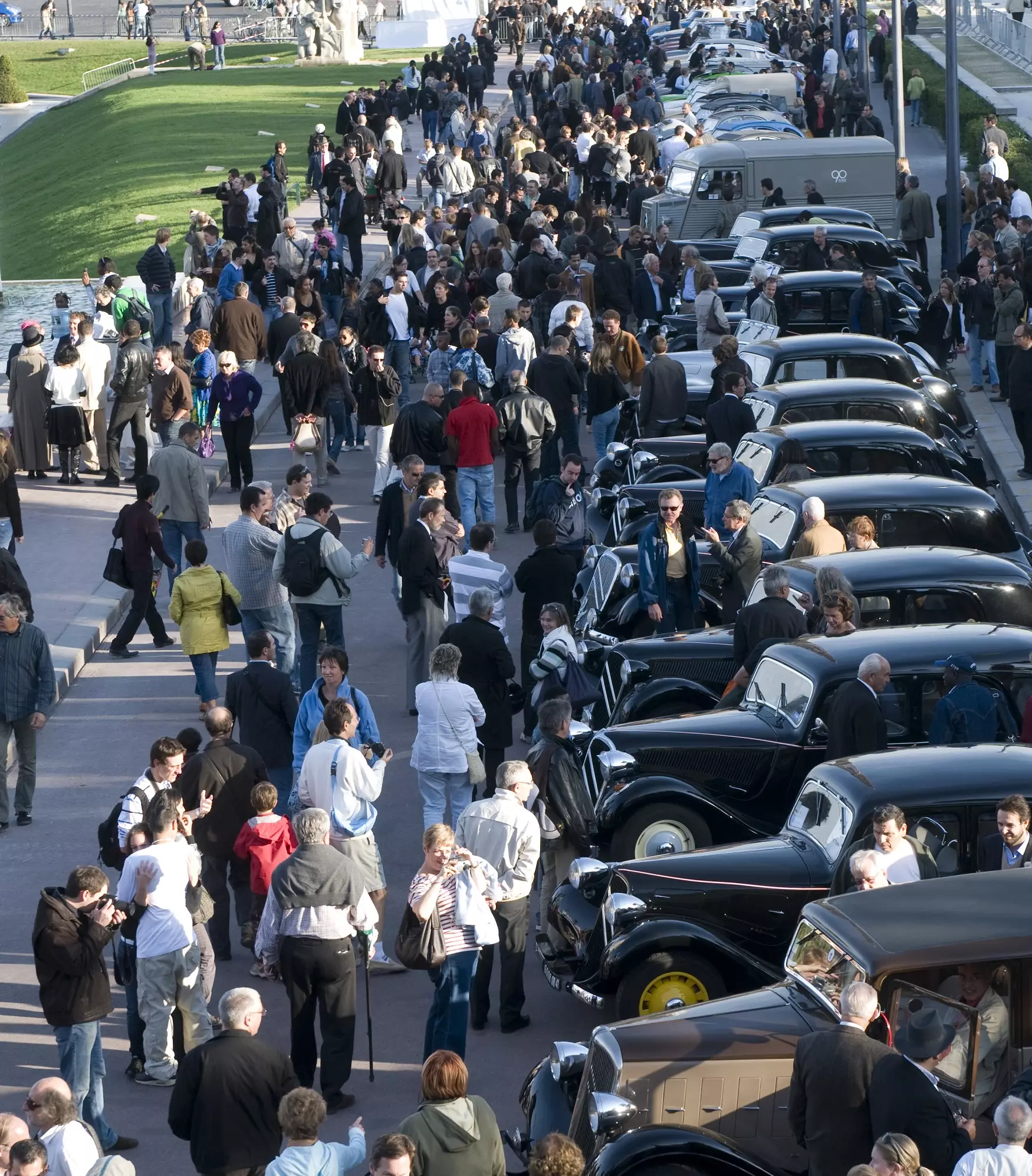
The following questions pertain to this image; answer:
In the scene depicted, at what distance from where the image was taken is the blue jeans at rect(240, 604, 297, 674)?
46.5ft

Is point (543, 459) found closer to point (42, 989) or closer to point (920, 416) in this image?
point (920, 416)

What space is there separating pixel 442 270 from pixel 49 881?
40.3 feet

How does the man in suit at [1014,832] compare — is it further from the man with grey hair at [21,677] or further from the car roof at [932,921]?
the man with grey hair at [21,677]

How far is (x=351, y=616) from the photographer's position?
16969 mm

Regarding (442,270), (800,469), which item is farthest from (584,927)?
(442,270)

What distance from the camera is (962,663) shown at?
10.6m

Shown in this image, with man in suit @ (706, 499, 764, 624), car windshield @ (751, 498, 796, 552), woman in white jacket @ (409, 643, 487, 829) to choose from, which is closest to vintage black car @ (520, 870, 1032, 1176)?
woman in white jacket @ (409, 643, 487, 829)

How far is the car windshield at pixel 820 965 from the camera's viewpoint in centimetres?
751

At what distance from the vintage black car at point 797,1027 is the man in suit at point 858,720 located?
2.36 metres

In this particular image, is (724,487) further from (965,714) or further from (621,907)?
(621,907)

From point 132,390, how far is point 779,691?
10246 millimetres

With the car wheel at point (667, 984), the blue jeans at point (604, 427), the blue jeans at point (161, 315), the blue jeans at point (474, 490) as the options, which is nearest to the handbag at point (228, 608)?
the blue jeans at point (474, 490)

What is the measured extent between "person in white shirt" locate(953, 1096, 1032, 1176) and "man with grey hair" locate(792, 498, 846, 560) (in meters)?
7.24

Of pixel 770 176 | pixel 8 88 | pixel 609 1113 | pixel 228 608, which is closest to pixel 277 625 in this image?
pixel 228 608
